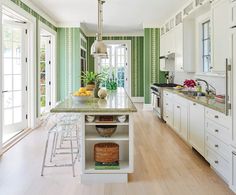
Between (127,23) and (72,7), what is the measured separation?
2872 mm

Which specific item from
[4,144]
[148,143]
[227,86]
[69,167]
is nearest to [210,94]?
[148,143]

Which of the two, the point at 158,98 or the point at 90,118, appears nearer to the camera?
the point at 90,118

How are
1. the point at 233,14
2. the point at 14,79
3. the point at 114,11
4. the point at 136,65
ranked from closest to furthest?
the point at 233,14 < the point at 14,79 < the point at 114,11 < the point at 136,65

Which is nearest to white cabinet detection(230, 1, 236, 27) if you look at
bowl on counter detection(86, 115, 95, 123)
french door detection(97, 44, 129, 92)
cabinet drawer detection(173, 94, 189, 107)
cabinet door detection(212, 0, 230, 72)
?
cabinet door detection(212, 0, 230, 72)

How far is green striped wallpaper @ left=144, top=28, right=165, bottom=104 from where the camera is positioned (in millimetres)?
9484

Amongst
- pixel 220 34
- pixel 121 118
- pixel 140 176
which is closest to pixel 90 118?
pixel 121 118

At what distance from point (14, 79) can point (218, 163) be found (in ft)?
14.1

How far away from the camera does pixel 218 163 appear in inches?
133

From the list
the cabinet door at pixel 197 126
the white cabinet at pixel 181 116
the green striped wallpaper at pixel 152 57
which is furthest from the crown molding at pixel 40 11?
the cabinet door at pixel 197 126

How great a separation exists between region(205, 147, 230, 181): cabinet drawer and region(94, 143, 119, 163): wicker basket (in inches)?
46.7

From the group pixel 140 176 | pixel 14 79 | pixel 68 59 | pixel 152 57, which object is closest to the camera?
pixel 140 176

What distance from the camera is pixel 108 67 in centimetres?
1212

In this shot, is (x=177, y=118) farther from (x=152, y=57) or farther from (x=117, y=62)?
(x=117, y=62)

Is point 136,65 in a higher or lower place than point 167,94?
higher
